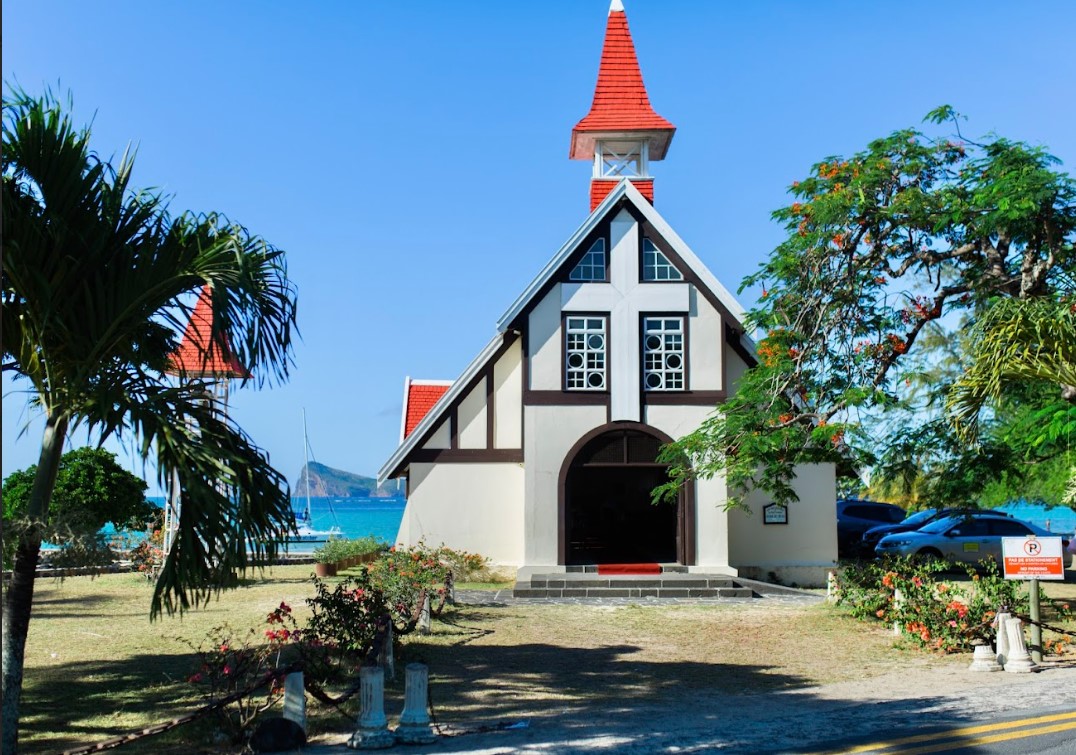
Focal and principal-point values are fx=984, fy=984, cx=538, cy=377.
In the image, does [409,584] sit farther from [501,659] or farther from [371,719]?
[371,719]

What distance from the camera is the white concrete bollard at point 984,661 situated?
451 inches

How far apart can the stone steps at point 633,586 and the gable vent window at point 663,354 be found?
4.16m

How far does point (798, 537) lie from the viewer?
22938 mm

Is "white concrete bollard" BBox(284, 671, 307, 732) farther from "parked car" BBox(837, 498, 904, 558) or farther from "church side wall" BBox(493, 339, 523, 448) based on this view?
"parked car" BBox(837, 498, 904, 558)

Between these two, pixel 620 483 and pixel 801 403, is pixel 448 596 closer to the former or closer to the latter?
pixel 801 403

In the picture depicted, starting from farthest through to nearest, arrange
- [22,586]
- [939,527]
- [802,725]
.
A: [939,527] < [802,725] < [22,586]

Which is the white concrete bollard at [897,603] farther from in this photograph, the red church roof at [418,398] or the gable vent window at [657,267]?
the red church roof at [418,398]

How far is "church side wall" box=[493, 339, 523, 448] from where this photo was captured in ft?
74.3

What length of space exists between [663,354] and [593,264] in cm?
254

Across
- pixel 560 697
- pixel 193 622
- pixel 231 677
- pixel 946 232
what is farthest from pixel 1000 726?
pixel 193 622

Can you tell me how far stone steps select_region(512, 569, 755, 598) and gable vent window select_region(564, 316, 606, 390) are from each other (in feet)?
13.6

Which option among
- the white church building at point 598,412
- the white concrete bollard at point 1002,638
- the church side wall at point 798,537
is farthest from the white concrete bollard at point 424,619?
the church side wall at point 798,537

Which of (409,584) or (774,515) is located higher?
(774,515)

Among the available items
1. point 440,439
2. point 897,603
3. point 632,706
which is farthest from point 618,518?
point 632,706
